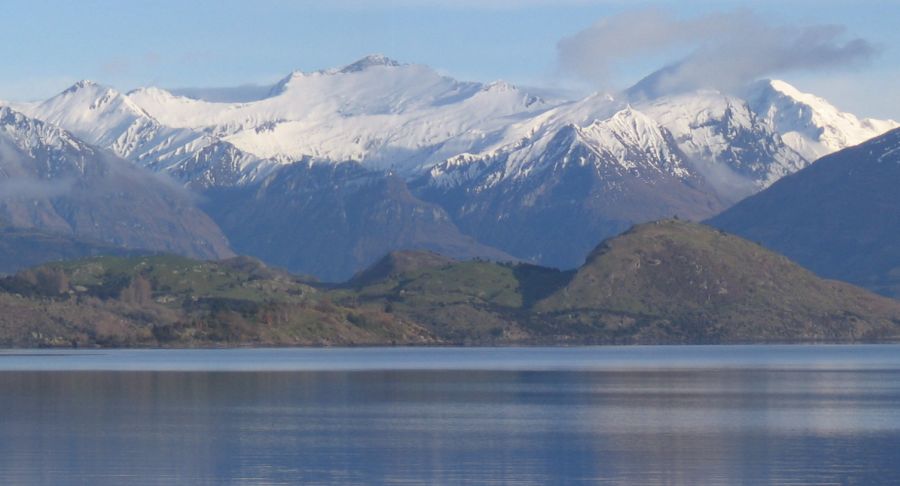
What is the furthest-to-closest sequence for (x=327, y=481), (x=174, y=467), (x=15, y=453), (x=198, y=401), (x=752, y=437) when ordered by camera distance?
(x=198, y=401) → (x=752, y=437) → (x=15, y=453) → (x=174, y=467) → (x=327, y=481)

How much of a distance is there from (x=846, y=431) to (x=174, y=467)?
55.0 m

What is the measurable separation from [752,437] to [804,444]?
7.13 meters

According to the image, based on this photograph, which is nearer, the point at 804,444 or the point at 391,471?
the point at 391,471

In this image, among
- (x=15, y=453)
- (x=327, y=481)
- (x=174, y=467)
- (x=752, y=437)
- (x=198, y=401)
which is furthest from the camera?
(x=198, y=401)

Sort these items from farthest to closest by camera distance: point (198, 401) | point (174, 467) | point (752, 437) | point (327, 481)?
point (198, 401) < point (752, 437) < point (174, 467) < point (327, 481)

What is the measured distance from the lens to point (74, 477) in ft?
364

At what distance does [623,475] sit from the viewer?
111375mm

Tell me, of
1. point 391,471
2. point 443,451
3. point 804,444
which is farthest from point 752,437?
point 391,471

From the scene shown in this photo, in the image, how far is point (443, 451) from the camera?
12862 cm

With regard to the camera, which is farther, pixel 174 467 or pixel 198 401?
pixel 198 401

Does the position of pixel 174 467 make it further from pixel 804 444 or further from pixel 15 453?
pixel 804 444

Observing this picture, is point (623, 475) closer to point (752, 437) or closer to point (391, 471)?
point (391, 471)

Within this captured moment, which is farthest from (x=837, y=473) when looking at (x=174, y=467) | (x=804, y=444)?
(x=174, y=467)

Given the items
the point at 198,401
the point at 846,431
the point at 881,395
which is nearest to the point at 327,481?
the point at 846,431
